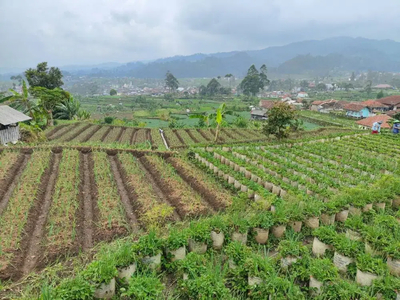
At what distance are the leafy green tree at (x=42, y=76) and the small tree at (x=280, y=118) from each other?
3056 centimetres

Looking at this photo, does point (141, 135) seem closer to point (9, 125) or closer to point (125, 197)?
point (9, 125)

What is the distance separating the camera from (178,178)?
11.9 meters

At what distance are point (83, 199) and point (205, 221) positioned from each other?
5.35 m

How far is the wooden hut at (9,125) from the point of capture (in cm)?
1833

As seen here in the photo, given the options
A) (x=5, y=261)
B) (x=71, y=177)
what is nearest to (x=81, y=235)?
(x=5, y=261)

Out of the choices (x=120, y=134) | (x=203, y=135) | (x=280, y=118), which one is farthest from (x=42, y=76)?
(x=280, y=118)

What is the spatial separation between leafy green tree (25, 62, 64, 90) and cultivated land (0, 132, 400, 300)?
25.3 m

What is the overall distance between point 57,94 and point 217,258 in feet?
86.9

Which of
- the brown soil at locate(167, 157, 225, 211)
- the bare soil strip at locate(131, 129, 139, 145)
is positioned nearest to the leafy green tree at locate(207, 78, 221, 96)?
the bare soil strip at locate(131, 129, 139, 145)

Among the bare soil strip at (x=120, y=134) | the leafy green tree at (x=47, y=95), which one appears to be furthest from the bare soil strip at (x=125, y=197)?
the leafy green tree at (x=47, y=95)

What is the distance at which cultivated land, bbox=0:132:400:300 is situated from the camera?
485 cm

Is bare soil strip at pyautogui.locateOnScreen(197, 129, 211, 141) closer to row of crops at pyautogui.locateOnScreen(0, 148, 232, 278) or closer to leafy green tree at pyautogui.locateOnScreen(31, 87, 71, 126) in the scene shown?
row of crops at pyautogui.locateOnScreen(0, 148, 232, 278)

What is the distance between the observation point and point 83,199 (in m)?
9.65

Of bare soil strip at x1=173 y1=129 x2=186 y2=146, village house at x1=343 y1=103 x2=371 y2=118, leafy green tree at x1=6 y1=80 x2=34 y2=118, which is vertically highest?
leafy green tree at x1=6 y1=80 x2=34 y2=118
